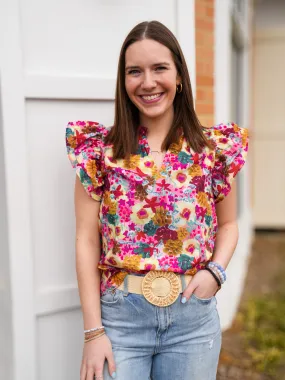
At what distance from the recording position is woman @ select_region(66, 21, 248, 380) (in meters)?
1.58

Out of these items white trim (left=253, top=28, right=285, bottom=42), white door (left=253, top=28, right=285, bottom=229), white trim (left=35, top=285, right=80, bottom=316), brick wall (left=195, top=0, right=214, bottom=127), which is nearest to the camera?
white trim (left=35, top=285, right=80, bottom=316)

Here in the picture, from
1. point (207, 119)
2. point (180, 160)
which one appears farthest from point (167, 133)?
point (207, 119)

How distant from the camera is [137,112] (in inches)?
67.9

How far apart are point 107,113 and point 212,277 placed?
0.82 metres

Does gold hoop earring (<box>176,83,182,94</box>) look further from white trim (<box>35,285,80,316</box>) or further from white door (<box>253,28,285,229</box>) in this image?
white door (<box>253,28,285,229</box>)

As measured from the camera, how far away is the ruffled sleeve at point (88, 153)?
1.64m

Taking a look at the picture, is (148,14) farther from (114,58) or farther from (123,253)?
(123,253)

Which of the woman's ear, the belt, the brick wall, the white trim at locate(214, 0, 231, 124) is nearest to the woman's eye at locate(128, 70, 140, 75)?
the woman's ear

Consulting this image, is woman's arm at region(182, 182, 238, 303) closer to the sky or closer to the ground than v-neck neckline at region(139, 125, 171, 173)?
closer to the ground

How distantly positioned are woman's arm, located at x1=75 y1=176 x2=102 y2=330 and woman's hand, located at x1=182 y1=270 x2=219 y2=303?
0.30 m

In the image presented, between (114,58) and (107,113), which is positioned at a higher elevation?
(114,58)

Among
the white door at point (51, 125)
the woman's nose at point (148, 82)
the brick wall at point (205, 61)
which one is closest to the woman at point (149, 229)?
the woman's nose at point (148, 82)

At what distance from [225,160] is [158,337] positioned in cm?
64

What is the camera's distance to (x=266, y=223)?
6.69 metres
